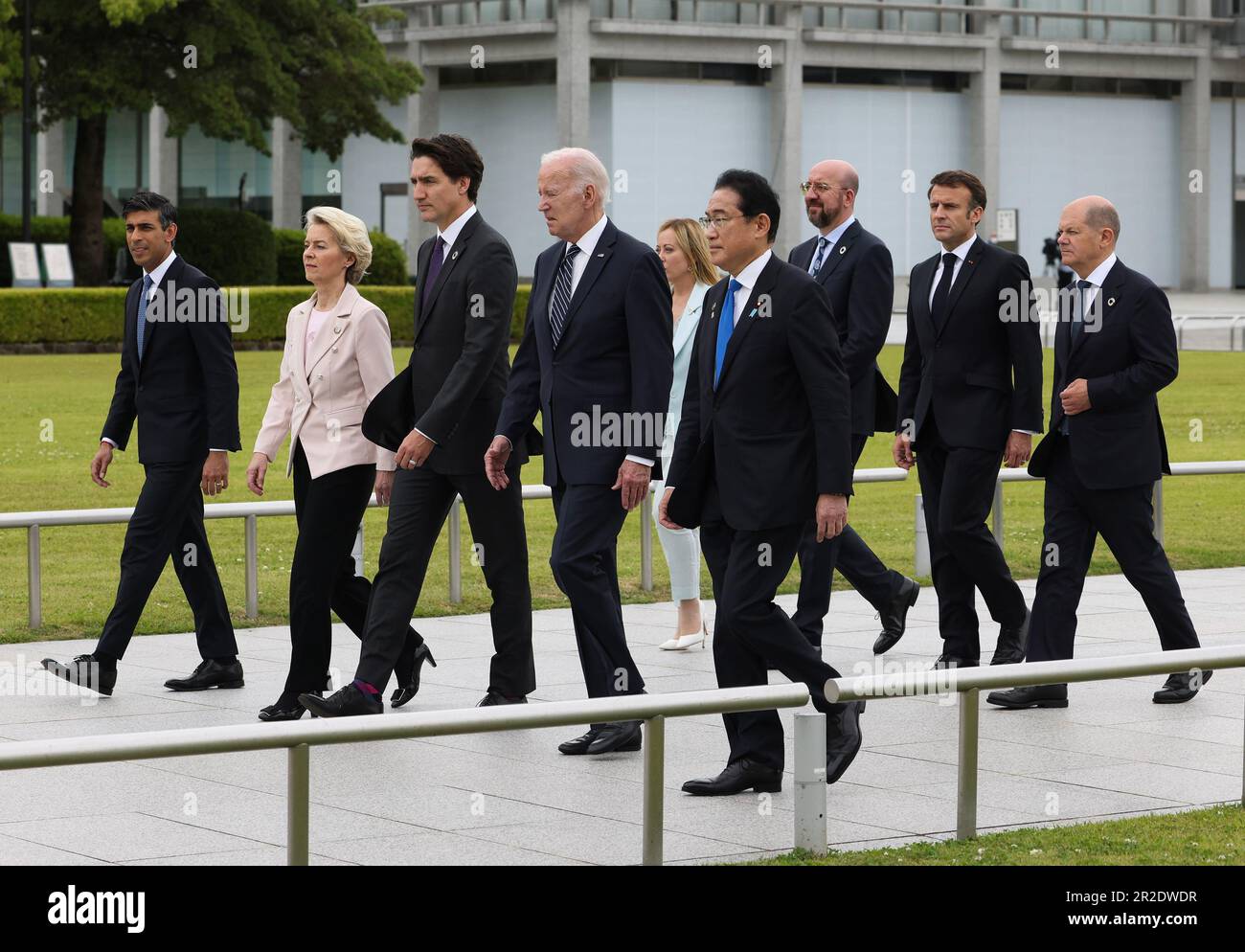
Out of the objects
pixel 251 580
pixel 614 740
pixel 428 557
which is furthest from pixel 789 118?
pixel 614 740

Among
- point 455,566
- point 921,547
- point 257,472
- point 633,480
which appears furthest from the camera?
point 921,547

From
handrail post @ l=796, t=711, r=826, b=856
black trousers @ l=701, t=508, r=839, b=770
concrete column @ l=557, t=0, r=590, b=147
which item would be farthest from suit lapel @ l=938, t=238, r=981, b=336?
concrete column @ l=557, t=0, r=590, b=147

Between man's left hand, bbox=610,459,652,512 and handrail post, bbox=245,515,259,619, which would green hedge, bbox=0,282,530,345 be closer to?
handrail post, bbox=245,515,259,619

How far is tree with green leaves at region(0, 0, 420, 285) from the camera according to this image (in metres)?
35.8

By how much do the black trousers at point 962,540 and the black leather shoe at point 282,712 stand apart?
8.45 feet

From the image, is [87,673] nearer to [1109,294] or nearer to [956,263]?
[956,263]

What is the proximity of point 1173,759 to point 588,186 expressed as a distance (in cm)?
264

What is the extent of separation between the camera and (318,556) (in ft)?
25.0

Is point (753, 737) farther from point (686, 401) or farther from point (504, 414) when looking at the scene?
point (504, 414)

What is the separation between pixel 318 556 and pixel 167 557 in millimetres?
906

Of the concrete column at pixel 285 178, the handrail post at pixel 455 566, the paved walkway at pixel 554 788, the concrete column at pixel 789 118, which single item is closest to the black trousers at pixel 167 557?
the paved walkway at pixel 554 788
